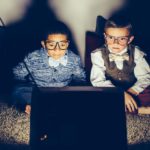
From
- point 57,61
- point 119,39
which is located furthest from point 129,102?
point 57,61

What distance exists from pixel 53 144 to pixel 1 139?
0.65 m

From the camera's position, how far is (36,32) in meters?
2.55

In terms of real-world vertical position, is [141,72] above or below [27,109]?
above

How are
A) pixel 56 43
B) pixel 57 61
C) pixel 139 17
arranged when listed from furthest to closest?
pixel 139 17
pixel 57 61
pixel 56 43

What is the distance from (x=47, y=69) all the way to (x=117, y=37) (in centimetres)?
48

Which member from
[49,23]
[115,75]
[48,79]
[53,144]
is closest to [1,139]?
[48,79]

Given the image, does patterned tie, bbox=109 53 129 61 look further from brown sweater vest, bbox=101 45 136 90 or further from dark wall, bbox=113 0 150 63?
dark wall, bbox=113 0 150 63

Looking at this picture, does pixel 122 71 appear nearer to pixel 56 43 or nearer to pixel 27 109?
pixel 56 43

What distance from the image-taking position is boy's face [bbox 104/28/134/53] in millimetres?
2104

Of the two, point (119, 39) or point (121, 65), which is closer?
point (119, 39)

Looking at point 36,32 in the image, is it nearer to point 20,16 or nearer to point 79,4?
point 20,16

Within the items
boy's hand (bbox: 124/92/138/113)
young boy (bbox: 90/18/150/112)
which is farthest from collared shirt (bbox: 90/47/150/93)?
boy's hand (bbox: 124/92/138/113)

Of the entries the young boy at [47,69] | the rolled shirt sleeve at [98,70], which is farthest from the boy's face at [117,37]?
the young boy at [47,69]

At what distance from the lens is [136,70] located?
7.31 feet
